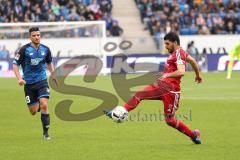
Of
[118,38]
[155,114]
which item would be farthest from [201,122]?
[118,38]

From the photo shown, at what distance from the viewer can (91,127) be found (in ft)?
55.9

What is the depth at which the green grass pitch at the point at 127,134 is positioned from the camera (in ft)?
40.4

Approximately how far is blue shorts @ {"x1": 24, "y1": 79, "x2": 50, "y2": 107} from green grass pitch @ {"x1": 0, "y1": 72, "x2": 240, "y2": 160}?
0.78 meters

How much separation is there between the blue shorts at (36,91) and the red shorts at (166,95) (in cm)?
239

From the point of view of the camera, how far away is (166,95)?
13109mm

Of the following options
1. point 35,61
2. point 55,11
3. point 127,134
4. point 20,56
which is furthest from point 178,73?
point 55,11

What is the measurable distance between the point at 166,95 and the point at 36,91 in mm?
3144

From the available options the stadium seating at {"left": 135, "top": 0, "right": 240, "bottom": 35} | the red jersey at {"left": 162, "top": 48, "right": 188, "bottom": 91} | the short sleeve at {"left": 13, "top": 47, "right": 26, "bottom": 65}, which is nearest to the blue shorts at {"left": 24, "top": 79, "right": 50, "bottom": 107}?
the short sleeve at {"left": 13, "top": 47, "right": 26, "bottom": 65}

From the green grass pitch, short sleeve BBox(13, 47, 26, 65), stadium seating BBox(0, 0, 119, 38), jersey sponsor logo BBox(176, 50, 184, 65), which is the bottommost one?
stadium seating BBox(0, 0, 119, 38)

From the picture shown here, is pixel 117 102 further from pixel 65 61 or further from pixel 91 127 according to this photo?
pixel 65 61

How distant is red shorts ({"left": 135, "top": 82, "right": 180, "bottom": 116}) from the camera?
13.1 meters

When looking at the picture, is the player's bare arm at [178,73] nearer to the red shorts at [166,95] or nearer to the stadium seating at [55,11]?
the red shorts at [166,95]

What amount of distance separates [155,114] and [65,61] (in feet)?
58.5

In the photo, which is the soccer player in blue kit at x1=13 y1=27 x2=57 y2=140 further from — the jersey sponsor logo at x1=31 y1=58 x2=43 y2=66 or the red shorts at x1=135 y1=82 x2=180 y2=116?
the red shorts at x1=135 y1=82 x2=180 y2=116
